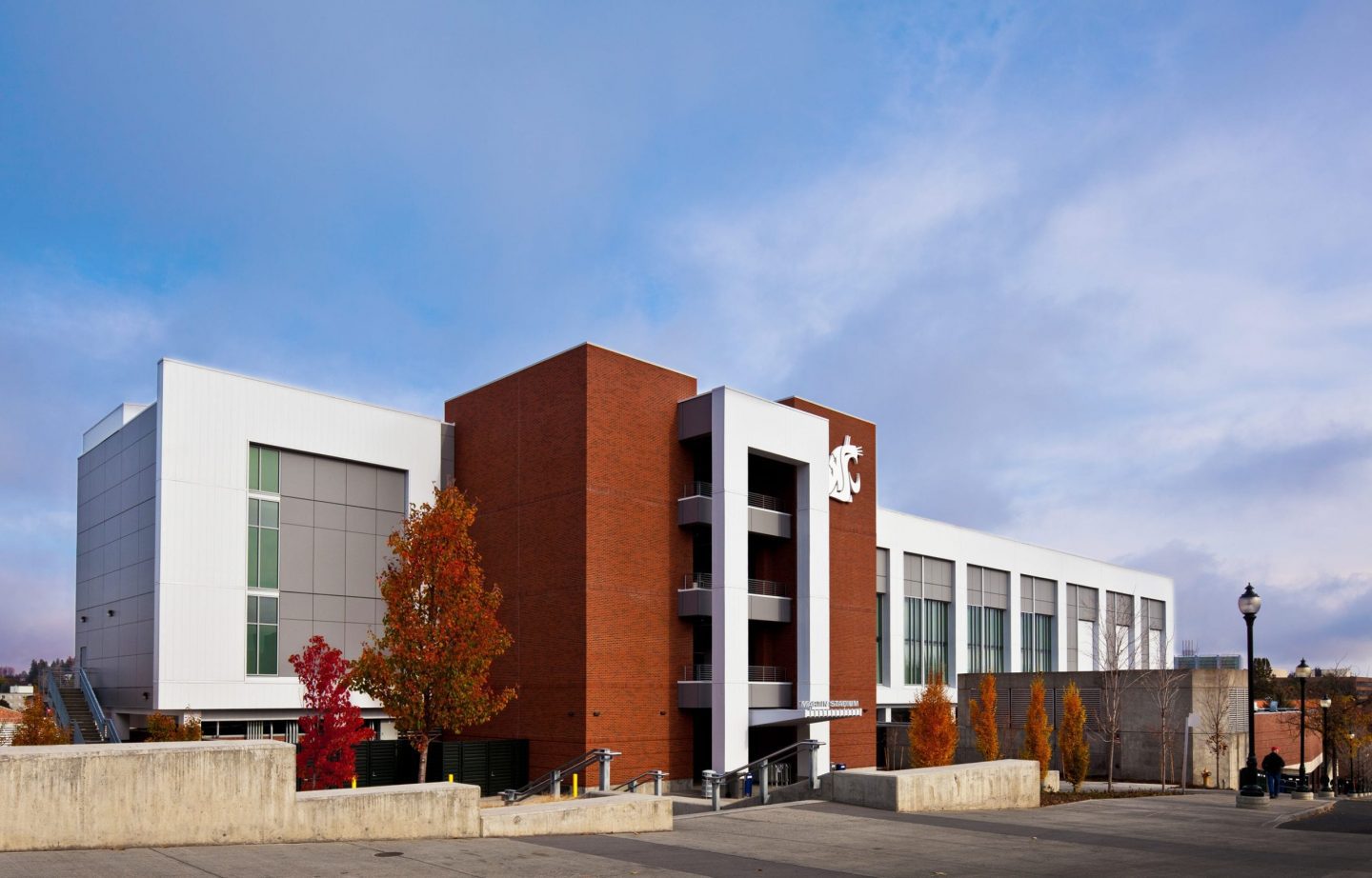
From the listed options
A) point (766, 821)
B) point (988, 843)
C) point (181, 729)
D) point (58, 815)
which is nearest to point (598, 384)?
point (181, 729)

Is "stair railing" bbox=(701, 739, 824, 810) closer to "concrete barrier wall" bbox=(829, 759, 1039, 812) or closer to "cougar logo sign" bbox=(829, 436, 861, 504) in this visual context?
"concrete barrier wall" bbox=(829, 759, 1039, 812)

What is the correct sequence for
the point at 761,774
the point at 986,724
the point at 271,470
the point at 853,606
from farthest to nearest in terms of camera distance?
the point at 853,606 < the point at 986,724 < the point at 271,470 < the point at 761,774

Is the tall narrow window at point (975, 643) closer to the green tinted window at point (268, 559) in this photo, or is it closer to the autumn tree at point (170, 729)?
the green tinted window at point (268, 559)

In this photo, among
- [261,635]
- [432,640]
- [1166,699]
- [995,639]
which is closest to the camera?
[432,640]

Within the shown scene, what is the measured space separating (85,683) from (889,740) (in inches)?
1383

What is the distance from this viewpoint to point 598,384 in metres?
39.2

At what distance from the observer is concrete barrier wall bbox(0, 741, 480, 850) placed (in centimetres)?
1453

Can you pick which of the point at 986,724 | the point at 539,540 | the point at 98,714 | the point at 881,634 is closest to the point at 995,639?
the point at 881,634

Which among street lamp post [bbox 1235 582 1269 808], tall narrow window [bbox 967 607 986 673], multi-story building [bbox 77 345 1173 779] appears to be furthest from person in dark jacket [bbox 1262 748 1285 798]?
tall narrow window [bbox 967 607 986 673]

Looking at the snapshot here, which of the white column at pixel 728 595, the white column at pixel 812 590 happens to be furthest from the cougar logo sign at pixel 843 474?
the white column at pixel 728 595

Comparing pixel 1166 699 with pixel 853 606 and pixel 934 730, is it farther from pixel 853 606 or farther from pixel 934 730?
pixel 853 606

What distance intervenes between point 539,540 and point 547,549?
0.58 m

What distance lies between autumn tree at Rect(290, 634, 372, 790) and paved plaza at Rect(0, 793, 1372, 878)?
34.5ft

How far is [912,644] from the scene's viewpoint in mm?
66750
